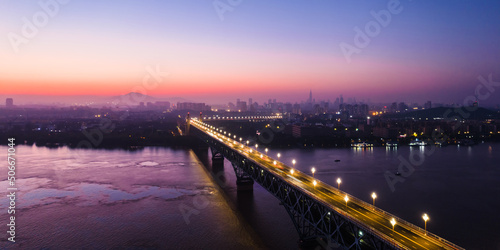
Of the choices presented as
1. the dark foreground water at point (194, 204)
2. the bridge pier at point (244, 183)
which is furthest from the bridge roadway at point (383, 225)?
the bridge pier at point (244, 183)

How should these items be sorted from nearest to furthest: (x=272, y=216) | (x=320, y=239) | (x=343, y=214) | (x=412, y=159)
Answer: (x=343, y=214)
(x=320, y=239)
(x=272, y=216)
(x=412, y=159)

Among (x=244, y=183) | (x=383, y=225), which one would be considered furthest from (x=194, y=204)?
(x=383, y=225)

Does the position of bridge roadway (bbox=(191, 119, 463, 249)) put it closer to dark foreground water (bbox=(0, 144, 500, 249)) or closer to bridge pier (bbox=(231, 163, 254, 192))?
dark foreground water (bbox=(0, 144, 500, 249))

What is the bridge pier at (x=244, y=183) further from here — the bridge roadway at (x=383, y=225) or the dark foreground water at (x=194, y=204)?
the bridge roadway at (x=383, y=225)

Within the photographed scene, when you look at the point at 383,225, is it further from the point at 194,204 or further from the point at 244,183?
the point at 244,183

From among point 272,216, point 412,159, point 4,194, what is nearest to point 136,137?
point 4,194

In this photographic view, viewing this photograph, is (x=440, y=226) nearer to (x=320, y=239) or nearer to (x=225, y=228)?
(x=320, y=239)

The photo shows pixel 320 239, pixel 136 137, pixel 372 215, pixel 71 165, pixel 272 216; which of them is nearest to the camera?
pixel 372 215

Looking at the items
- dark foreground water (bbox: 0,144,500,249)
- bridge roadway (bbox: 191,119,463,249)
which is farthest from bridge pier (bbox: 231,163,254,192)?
bridge roadway (bbox: 191,119,463,249)
